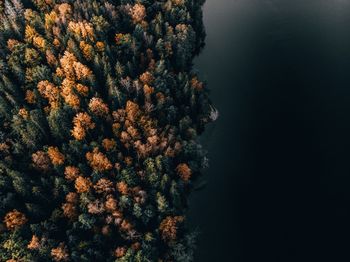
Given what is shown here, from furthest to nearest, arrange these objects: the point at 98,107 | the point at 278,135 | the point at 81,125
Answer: the point at 278,135 < the point at 98,107 < the point at 81,125

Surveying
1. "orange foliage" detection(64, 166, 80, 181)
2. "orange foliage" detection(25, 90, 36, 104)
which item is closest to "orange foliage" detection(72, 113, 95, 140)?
"orange foliage" detection(64, 166, 80, 181)

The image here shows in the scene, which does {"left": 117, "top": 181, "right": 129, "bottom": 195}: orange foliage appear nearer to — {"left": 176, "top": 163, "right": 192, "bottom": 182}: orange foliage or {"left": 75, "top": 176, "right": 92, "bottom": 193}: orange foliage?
{"left": 75, "top": 176, "right": 92, "bottom": 193}: orange foliage

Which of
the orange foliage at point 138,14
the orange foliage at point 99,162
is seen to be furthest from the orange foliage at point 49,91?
the orange foliage at point 138,14

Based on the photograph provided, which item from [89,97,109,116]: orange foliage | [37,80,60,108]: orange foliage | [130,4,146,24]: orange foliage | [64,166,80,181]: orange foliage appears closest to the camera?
[64,166,80,181]: orange foliage

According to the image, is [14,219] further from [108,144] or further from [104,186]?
[108,144]

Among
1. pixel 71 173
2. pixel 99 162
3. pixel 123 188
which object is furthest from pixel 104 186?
pixel 71 173

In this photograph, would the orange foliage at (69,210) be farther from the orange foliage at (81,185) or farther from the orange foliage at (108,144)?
the orange foliage at (108,144)
